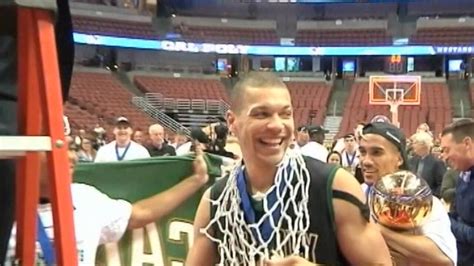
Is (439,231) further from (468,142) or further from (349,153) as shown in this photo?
(349,153)

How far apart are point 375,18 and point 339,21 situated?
5.39 ft

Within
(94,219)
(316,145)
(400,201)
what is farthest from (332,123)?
(400,201)

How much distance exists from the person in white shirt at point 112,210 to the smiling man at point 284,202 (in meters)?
0.72

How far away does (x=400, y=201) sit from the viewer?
2896mm

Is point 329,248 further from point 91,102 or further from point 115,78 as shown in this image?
point 115,78

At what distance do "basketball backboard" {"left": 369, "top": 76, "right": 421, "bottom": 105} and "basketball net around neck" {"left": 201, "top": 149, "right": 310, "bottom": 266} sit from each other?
1742cm

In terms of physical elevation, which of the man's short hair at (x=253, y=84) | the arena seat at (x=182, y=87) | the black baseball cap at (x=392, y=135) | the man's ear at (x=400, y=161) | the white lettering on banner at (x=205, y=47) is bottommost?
the man's ear at (x=400, y=161)

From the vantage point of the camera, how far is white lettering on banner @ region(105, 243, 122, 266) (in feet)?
12.3

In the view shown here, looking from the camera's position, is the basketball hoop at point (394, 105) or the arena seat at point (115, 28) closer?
the basketball hoop at point (394, 105)

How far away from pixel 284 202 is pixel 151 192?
4.82ft

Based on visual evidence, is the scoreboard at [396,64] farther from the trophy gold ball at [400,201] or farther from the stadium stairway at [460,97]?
the trophy gold ball at [400,201]

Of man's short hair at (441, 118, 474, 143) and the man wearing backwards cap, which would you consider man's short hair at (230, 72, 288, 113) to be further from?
man's short hair at (441, 118, 474, 143)

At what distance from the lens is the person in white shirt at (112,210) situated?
3320 mm

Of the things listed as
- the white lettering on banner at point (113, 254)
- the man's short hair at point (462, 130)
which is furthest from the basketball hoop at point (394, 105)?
the white lettering on banner at point (113, 254)
